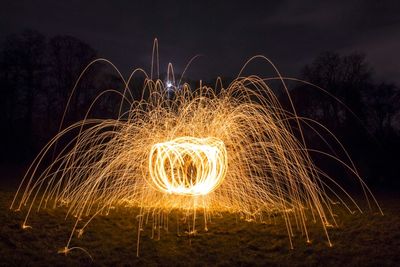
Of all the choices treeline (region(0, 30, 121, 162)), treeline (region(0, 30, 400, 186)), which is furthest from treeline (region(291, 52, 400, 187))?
treeline (region(0, 30, 121, 162))

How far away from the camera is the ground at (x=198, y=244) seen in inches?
227

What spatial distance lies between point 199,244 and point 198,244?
0.06ft

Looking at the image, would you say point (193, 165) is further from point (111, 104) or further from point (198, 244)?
point (111, 104)

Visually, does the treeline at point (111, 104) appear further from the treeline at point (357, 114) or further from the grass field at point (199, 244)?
the grass field at point (199, 244)

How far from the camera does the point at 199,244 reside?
6.53 meters

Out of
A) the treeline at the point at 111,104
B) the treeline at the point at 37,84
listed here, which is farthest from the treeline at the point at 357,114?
the treeline at the point at 37,84

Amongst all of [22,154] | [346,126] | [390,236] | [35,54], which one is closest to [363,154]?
[346,126]

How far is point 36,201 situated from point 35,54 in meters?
18.1

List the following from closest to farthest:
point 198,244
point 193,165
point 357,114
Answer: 1. point 198,244
2. point 193,165
3. point 357,114

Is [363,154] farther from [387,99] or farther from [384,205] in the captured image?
[384,205]

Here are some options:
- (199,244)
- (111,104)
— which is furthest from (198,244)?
(111,104)

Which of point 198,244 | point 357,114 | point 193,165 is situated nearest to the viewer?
point 198,244

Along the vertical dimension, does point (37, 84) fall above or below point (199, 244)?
above

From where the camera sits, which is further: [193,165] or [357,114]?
[357,114]
